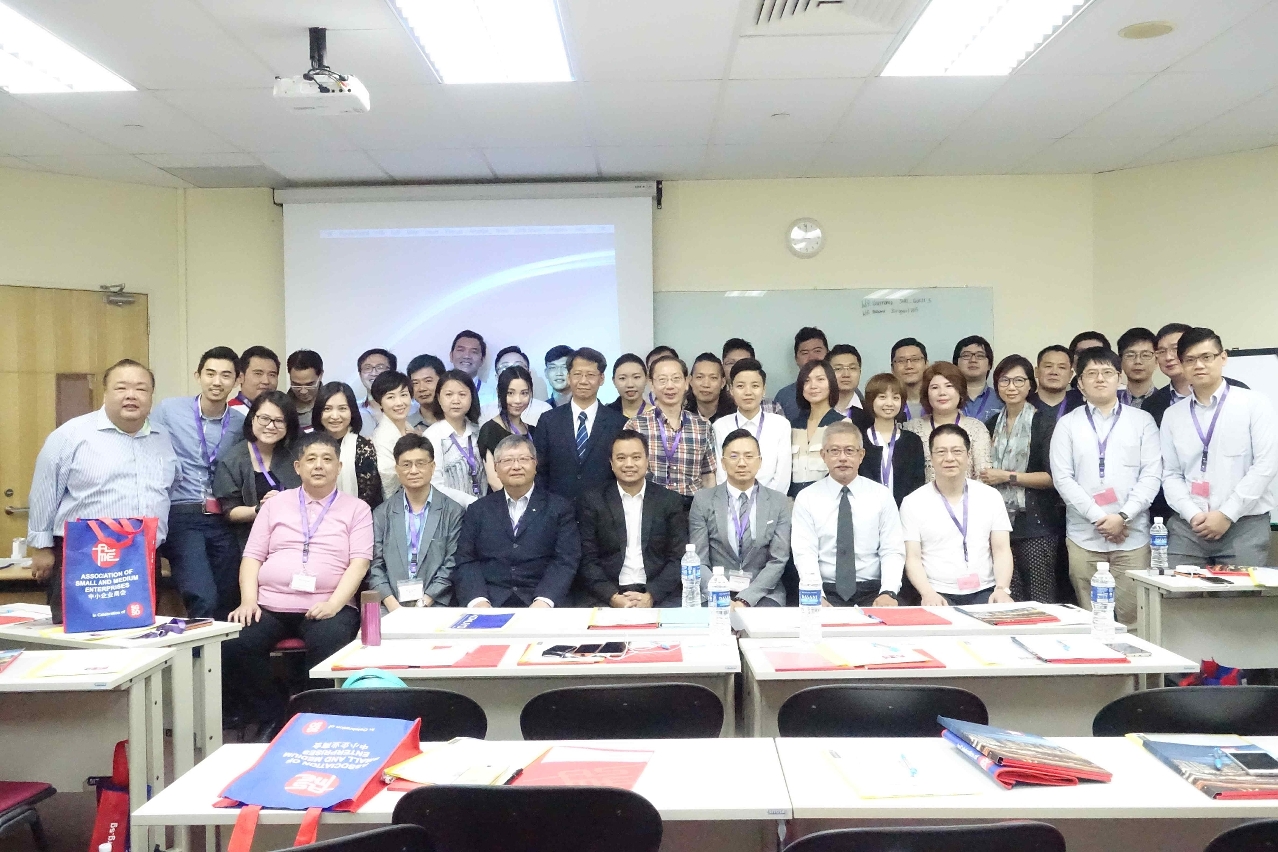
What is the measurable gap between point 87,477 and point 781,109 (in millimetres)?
3826

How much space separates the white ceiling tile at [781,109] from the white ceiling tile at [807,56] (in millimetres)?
109

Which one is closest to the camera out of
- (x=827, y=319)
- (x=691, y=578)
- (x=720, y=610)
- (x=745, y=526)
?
(x=720, y=610)

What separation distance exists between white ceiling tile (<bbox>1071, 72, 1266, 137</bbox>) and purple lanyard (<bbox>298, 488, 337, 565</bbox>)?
4.55 metres

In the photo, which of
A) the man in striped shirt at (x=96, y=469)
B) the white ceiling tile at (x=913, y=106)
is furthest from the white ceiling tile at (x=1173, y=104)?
the man in striped shirt at (x=96, y=469)

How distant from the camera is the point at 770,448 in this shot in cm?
418

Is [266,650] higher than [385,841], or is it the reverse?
[385,841]

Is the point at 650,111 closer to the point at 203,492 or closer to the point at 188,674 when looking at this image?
the point at 203,492

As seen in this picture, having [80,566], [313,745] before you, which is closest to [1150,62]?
[313,745]

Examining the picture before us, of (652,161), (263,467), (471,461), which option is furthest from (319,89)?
(652,161)

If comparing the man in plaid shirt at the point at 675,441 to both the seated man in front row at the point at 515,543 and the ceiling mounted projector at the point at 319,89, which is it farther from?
the ceiling mounted projector at the point at 319,89

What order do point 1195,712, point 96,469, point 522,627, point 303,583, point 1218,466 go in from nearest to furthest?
point 1195,712
point 522,627
point 96,469
point 303,583
point 1218,466

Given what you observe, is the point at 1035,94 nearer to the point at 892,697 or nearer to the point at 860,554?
the point at 860,554

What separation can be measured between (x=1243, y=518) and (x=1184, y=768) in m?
2.98

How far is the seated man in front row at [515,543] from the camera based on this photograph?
12.4 ft
